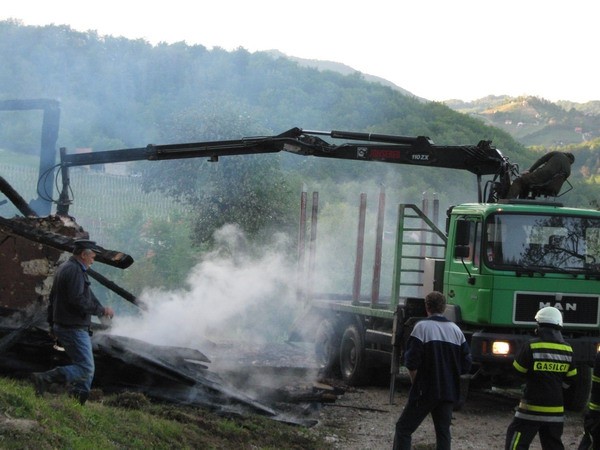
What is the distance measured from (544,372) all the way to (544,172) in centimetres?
553

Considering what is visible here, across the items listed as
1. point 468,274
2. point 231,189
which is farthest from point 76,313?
point 231,189

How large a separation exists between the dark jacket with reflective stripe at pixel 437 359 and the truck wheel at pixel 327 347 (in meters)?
7.27

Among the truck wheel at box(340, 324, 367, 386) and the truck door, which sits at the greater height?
the truck door

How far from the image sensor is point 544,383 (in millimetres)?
7527

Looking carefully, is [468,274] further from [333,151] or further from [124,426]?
[124,426]

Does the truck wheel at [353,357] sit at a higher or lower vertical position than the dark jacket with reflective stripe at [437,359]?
lower

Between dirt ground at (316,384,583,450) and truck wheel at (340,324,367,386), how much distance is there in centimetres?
29

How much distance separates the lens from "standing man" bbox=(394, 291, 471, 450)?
7.87m

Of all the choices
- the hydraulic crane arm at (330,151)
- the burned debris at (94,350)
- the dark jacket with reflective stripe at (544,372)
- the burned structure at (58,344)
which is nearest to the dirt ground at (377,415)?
the burned debris at (94,350)

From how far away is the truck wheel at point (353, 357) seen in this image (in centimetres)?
1423

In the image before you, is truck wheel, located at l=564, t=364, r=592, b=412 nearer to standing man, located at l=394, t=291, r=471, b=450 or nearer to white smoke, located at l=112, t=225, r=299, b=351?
standing man, located at l=394, t=291, r=471, b=450

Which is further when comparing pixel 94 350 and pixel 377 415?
pixel 377 415

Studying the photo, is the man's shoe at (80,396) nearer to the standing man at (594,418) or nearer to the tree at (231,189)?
the standing man at (594,418)

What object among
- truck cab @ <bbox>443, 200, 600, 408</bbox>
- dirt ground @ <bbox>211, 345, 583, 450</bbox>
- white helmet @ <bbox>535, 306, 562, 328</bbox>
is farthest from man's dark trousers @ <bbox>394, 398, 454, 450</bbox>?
truck cab @ <bbox>443, 200, 600, 408</bbox>
